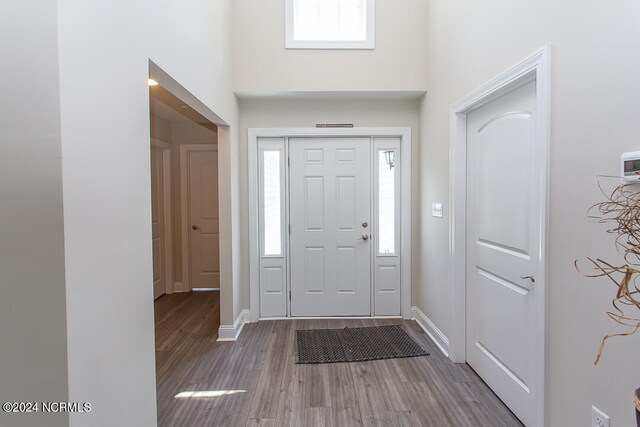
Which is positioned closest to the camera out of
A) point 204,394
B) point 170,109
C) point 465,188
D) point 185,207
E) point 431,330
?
point 204,394

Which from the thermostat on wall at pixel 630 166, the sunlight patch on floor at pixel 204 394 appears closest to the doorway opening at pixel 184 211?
the sunlight patch on floor at pixel 204 394

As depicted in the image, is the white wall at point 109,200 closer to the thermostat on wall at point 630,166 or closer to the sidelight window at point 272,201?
the sidelight window at point 272,201

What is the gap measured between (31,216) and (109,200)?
10.3 inches

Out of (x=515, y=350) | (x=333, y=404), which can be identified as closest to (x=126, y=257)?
(x=333, y=404)

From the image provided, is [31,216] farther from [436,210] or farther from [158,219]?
[158,219]

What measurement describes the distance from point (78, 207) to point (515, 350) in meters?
2.28

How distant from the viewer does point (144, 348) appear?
1343 millimetres

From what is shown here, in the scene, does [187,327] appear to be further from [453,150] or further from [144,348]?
[453,150]

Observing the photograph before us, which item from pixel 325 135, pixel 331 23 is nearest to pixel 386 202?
pixel 325 135

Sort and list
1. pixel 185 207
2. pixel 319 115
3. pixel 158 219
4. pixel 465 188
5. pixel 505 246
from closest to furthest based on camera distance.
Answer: pixel 505 246
pixel 465 188
pixel 319 115
pixel 158 219
pixel 185 207

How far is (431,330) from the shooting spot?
2.79m

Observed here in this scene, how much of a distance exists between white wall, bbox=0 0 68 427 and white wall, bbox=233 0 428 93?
7.10ft

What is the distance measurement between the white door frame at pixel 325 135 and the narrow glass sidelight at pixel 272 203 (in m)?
0.10

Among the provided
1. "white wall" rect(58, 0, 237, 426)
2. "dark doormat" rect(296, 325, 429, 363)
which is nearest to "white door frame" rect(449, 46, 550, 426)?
"dark doormat" rect(296, 325, 429, 363)
